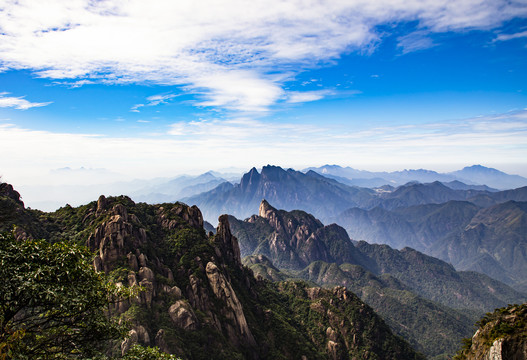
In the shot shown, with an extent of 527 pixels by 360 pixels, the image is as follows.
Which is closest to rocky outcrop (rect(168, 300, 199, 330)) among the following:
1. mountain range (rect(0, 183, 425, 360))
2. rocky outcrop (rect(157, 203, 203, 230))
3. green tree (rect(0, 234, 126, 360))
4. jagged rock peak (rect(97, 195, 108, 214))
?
mountain range (rect(0, 183, 425, 360))

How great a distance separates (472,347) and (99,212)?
9146cm

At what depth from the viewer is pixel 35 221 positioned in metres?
76.9

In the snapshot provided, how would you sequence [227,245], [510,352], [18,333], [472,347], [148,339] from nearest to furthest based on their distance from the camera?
[18,333] < [510,352] < [472,347] < [148,339] < [227,245]

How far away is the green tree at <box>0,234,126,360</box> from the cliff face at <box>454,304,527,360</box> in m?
38.6

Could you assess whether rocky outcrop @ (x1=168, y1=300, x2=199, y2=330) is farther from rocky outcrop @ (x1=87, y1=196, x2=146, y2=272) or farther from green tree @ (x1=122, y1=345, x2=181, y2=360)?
green tree @ (x1=122, y1=345, x2=181, y2=360)

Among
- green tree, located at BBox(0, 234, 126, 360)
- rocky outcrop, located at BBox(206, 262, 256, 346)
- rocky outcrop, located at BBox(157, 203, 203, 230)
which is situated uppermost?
green tree, located at BBox(0, 234, 126, 360)

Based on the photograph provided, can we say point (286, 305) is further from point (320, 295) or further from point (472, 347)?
point (472, 347)

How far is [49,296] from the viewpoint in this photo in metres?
16.3

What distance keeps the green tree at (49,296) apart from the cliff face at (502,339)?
38.6 m

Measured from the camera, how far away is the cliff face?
96.9 ft

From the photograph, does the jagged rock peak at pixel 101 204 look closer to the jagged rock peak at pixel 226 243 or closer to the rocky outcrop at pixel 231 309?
the rocky outcrop at pixel 231 309

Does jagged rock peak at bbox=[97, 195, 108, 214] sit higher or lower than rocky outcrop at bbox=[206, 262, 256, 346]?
higher

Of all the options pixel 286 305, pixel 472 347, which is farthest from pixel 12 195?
pixel 472 347

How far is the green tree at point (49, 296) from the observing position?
16.0m
